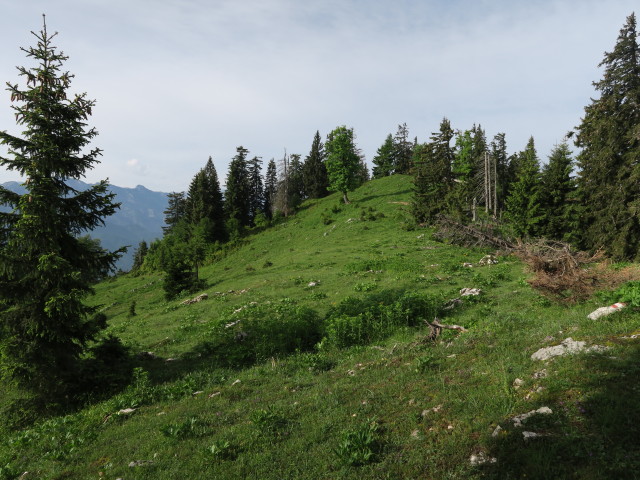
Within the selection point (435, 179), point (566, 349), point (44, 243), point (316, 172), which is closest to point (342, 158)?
point (435, 179)

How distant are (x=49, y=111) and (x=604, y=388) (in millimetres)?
16760

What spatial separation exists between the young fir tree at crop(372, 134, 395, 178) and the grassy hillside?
8350 centimetres

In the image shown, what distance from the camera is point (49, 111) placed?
1137 cm

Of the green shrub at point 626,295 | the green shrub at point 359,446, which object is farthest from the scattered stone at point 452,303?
the green shrub at point 359,446

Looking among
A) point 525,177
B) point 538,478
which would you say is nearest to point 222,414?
point 538,478

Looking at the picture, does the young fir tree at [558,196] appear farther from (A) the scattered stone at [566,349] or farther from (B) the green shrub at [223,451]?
(B) the green shrub at [223,451]

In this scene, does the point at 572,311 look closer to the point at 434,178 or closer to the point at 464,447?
the point at 464,447

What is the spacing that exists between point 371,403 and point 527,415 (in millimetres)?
3095

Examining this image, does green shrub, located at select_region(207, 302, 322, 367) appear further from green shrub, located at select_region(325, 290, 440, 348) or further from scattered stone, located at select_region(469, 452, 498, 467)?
scattered stone, located at select_region(469, 452, 498, 467)

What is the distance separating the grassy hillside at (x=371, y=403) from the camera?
5180mm

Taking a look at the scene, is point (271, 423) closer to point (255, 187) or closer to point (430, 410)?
point (430, 410)

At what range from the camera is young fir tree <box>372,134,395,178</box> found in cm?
9694

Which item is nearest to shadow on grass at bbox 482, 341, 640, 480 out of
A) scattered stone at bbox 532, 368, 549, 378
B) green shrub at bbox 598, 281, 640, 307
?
scattered stone at bbox 532, 368, 549, 378

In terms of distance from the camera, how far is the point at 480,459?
5.02m
